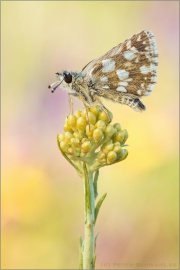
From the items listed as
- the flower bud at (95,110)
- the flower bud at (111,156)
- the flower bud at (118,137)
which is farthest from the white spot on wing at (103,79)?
the flower bud at (111,156)

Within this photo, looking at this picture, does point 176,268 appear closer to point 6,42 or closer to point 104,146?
point 104,146

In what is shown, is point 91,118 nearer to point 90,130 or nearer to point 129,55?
point 90,130

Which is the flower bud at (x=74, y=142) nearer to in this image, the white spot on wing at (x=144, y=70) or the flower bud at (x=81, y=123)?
the flower bud at (x=81, y=123)

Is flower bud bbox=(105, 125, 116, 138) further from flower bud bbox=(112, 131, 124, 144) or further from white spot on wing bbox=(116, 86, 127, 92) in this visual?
white spot on wing bbox=(116, 86, 127, 92)

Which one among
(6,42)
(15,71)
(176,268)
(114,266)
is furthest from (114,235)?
(6,42)

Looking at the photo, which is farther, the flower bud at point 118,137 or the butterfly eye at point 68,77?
the butterfly eye at point 68,77

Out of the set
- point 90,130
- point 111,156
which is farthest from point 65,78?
point 111,156

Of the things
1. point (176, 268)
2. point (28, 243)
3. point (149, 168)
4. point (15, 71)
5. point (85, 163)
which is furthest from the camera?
point (15, 71)
